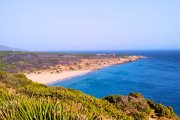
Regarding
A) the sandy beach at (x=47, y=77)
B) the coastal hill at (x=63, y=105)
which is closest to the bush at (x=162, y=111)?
the coastal hill at (x=63, y=105)

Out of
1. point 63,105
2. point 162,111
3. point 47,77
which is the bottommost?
point 47,77

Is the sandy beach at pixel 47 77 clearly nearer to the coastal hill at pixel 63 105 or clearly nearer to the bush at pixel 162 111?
the coastal hill at pixel 63 105

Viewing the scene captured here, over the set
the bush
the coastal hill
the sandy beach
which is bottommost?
the sandy beach

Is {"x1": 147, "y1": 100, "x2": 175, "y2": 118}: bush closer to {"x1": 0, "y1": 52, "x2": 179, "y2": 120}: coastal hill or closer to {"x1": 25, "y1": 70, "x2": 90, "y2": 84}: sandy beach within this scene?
{"x1": 0, "y1": 52, "x2": 179, "y2": 120}: coastal hill

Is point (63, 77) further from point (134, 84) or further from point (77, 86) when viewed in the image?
point (134, 84)

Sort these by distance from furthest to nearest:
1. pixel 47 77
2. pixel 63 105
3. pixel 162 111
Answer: pixel 47 77
pixel 162 111
pixel 63 105

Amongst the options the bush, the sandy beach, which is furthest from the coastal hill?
the sandy beach

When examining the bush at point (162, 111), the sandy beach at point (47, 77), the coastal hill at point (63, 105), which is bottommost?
the sandy beach at point (47, 77)

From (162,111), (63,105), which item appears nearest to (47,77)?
(162,111)

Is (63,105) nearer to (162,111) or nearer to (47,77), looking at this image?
(162,111)

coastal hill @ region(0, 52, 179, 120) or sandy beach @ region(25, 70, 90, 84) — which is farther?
sandy beach @ region(25, 70, 90, 84)

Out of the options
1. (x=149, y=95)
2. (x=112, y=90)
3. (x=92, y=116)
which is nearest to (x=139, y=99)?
(x=92, y=116)

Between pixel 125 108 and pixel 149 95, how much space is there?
23.8 m

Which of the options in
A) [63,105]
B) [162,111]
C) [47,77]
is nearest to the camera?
[63,105]
